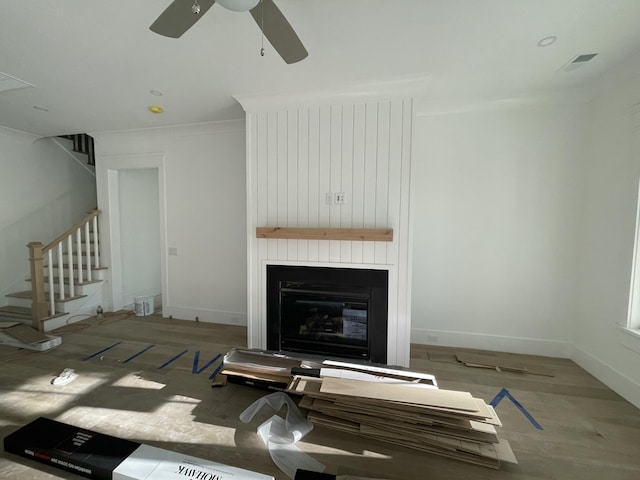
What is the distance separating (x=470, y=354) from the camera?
9.30 feet

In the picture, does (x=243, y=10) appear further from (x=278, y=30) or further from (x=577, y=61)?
(x=577, y=61)

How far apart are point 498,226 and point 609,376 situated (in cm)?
161

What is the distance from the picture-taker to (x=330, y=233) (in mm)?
2504

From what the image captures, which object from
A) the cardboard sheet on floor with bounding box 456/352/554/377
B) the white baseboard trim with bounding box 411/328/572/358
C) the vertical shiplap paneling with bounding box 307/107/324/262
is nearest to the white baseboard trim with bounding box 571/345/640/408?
the white baseboard trim with bounding box 411/328/572/358

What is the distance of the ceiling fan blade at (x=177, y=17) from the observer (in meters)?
1.32

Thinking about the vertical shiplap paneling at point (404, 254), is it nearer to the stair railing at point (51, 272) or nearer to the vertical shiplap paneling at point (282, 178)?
the vertical shiplap paneling at point (282, 178)

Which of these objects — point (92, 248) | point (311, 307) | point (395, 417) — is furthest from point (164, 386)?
point (92, 248)

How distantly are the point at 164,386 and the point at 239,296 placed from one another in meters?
1.52

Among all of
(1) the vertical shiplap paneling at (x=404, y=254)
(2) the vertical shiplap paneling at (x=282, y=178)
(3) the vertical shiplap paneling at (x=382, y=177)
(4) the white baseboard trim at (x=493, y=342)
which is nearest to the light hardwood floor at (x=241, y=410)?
(4) the white baseboard trim at (x=493, y=342)

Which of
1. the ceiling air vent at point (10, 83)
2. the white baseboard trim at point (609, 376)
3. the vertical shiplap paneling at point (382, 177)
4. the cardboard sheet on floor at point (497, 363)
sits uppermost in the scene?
the ceiling air vent at point (10, 83)

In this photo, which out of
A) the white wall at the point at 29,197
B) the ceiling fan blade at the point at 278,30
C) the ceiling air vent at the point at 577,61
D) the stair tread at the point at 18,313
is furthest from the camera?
the white wall at the point at 29,197

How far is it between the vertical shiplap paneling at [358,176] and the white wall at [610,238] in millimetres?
2201

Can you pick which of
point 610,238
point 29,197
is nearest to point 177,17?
point 610,238

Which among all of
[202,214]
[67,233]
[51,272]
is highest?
[202,214]
